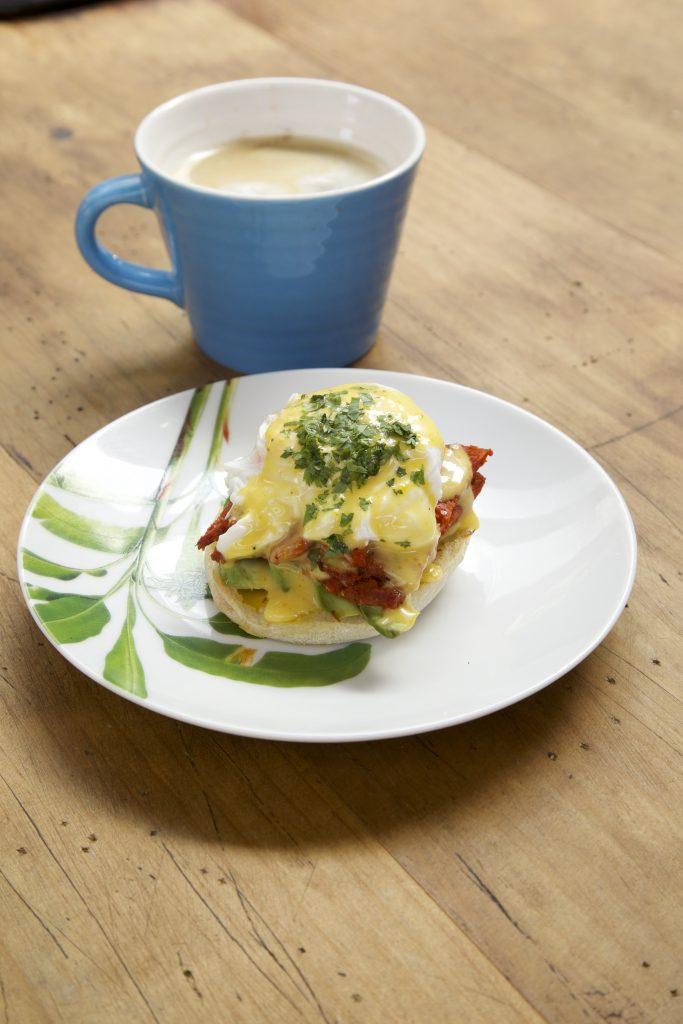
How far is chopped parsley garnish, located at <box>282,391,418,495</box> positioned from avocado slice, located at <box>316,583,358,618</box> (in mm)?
102

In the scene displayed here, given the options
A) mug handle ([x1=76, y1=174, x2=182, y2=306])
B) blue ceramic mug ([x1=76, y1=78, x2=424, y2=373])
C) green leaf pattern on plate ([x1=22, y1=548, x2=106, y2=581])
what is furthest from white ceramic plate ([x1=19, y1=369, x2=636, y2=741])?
mug handle ([x1=76, y1=174, x2=182, y2=306])

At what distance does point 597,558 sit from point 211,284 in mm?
667

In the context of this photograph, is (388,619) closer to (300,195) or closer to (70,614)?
(70,614)

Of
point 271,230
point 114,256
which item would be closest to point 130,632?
point 271,230

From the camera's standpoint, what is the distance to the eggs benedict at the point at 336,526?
1029mm

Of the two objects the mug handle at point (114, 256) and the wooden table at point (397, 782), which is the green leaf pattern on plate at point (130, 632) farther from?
the mug handle at point (114, 256)

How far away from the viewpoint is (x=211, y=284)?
1436 mm

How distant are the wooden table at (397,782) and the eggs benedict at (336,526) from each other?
0.44ft

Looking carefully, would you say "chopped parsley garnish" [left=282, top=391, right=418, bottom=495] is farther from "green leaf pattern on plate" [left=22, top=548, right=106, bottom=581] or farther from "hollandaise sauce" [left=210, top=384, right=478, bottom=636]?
"green leaf pattern on plate" [left=22, top=548, right=106, bottom=581]

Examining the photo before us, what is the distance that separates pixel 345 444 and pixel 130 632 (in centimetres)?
29

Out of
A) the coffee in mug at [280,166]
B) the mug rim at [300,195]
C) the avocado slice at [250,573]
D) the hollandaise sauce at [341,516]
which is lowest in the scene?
the avocado slice at [250,573]

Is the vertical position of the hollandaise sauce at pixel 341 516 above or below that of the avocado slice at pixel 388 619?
above

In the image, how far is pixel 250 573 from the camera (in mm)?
1066

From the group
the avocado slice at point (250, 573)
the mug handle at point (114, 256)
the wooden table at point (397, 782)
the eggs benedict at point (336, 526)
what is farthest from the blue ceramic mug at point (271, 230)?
the avocado slice at point (250, 573)
